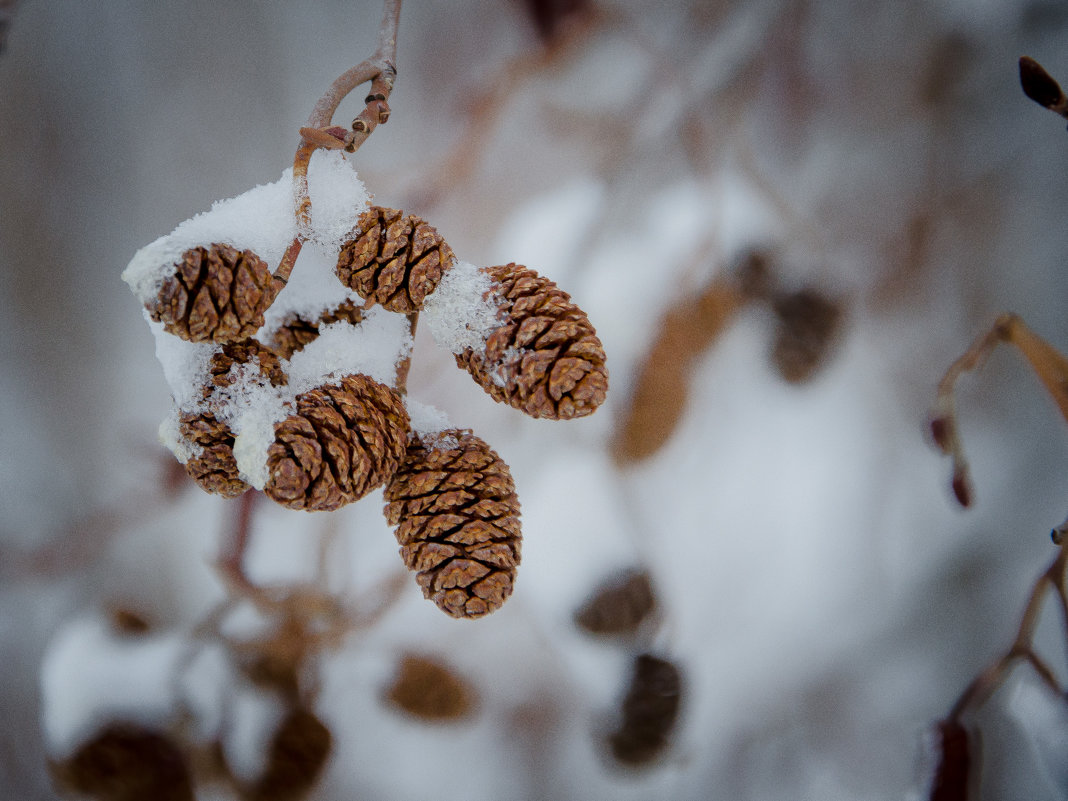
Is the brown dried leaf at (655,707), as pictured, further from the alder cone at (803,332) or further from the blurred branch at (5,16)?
the blurred branch at (5,16)

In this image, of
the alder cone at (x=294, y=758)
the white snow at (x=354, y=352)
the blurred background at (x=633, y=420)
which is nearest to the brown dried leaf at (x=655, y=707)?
the blurred background at (x=633, y=420)

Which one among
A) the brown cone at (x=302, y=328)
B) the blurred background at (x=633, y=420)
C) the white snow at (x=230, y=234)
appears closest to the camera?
the white snow at (x=230, y=234)

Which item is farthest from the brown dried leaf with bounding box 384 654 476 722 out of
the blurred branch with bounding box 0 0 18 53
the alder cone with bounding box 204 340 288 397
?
the blurred branch with bounding box 0 0 18 53

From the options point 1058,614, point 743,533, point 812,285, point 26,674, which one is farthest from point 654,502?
point 26,674

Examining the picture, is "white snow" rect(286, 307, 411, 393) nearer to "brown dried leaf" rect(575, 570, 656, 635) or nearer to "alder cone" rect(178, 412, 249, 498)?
"alder cone" rect(178, 412, 249, 498)

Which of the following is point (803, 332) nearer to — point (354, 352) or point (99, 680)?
point (354, 352)

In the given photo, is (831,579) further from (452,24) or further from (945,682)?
(452,24)

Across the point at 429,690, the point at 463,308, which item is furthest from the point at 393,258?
the point at 429,690
